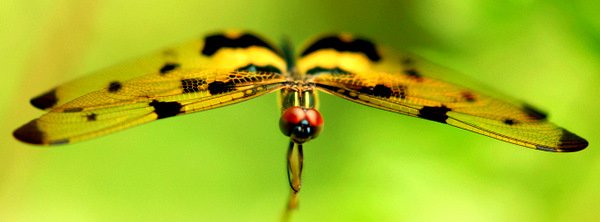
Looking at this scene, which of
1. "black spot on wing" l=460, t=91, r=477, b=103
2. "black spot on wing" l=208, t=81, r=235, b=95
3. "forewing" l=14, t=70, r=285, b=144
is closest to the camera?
"forewing" l=14, t=70, r=285, b=144

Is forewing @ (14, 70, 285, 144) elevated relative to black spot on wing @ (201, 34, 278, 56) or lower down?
lower down

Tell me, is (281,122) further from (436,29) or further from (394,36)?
(394,36)

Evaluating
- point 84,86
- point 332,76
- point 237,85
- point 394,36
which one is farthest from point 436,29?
point 84,86

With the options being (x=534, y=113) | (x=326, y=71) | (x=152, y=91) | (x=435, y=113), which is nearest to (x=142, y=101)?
(x=152, y=91)

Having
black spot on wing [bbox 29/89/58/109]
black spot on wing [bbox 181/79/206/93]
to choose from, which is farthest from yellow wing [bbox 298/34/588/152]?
black spot on wing [bbox 29/89/58/109]

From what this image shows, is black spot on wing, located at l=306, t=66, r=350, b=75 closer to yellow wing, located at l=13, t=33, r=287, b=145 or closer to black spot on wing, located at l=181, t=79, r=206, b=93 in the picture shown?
yellow wing, located at l=13, t=33, r=287, b=145

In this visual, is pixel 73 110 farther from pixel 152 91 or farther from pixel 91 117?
pixel 152 91

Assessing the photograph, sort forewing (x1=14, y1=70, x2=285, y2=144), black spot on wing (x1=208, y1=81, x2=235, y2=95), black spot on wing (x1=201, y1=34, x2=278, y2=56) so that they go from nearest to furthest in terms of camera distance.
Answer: forewing (x1=14, y1=70, x2=285, y2=144), black spot on wing (x1=208, y1=81, x2=235, y2=95), black spot on wing (x1=201, y1=34, x2=278, y2=56)
